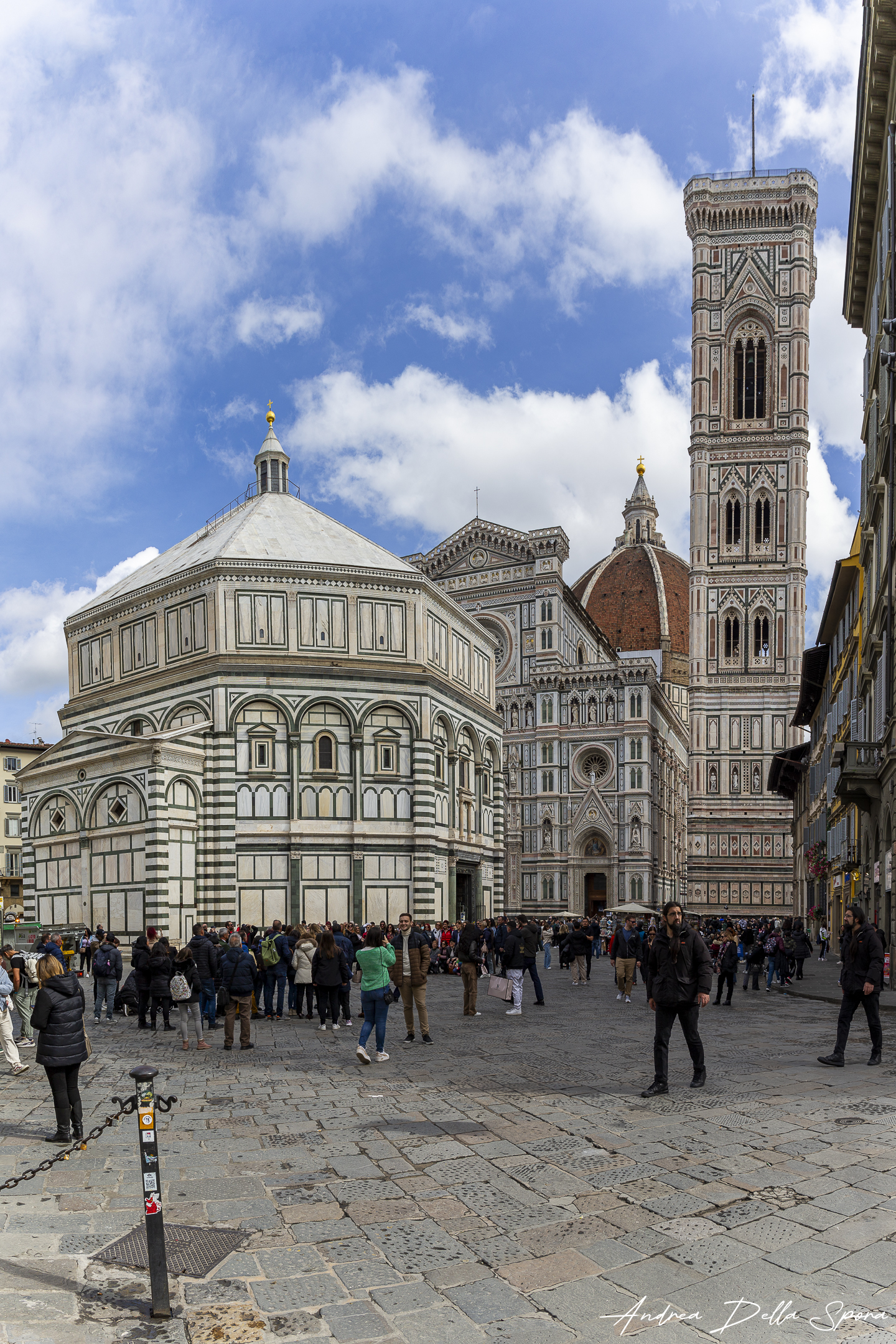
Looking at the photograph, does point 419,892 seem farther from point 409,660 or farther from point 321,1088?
point 321,1088

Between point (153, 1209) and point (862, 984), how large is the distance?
27.3ft

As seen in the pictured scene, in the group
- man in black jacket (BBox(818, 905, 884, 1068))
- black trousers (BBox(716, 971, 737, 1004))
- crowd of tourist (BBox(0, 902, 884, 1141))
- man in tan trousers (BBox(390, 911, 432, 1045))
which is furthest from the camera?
black trousers (BBox(716, 971, 737, 1004))

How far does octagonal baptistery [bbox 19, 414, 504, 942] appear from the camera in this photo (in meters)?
33.2

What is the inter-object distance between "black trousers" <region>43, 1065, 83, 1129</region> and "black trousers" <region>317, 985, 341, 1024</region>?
22.9 feet

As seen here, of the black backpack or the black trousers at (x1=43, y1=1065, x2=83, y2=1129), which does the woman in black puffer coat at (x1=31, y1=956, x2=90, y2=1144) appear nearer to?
the black trousers at (x1=43, y1=1065, x2=83, y2=1129)

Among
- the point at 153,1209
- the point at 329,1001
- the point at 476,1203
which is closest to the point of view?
the point at 153,1209

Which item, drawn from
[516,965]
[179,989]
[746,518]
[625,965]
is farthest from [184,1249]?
[746,518]

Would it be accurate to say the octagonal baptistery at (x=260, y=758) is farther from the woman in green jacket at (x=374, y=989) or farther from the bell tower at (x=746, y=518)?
the bell tower at (x=746, y=518)

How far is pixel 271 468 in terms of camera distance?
43281 mm

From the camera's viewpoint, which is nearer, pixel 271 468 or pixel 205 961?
pixel 205 961

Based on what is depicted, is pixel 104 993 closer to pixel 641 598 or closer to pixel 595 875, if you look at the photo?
pixel 595 875

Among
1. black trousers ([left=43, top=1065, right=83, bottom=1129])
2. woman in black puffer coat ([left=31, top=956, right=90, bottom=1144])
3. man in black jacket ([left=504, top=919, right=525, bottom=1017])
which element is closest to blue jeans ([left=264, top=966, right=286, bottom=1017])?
man in black jacket ([left=504, top=919, right=525, bottom=1017])

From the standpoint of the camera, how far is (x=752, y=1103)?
9359mm

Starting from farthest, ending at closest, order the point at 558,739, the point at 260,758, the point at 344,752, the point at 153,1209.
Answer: the point at 558,739 < the point at 344,752 < the point at 260,758 < the point at 153,1209
